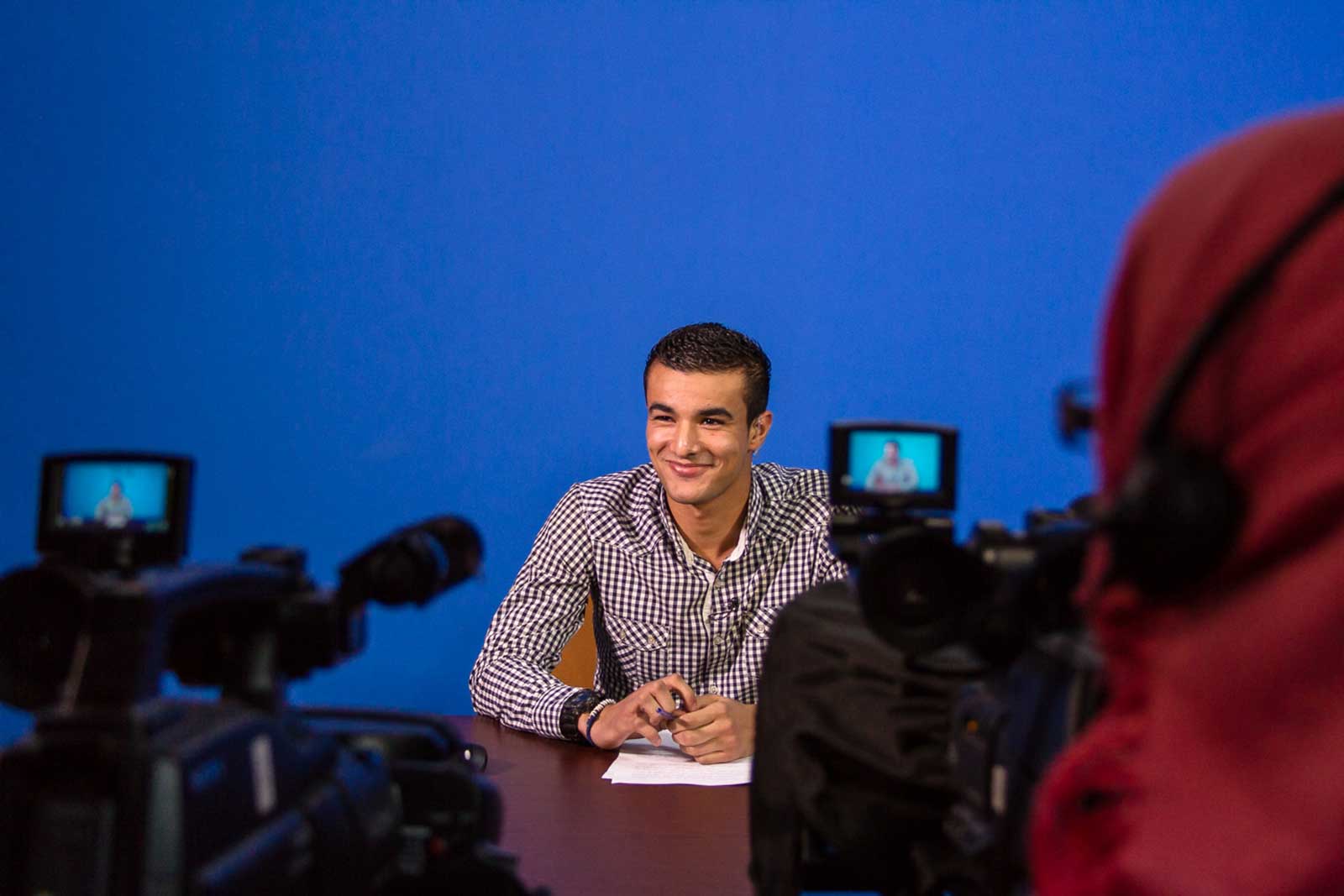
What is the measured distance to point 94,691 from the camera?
630 mm

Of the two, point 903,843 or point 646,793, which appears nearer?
point 903,843

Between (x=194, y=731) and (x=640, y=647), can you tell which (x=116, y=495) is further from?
(x=640, y=647)

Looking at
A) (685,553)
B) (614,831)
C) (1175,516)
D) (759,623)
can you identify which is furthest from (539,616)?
(1175,516)

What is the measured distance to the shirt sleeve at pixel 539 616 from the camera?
6.48ft

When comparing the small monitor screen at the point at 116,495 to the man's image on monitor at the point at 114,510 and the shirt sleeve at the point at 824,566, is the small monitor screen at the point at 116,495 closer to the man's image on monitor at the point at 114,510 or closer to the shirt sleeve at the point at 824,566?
the man's image on monitor at the point at 114,510

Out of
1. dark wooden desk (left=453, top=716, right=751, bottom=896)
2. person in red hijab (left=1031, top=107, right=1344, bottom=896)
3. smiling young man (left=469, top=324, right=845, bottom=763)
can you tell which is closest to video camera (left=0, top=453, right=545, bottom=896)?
dark wooden desk (left=453, top=716, right=751, bottom=896)

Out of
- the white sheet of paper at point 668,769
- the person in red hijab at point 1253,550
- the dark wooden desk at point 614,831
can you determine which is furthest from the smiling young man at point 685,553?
the person in red hijab at point 1253,550

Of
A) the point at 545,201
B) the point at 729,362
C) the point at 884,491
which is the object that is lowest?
the point at 884,491

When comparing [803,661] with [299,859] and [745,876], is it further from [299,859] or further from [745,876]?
[299,859]

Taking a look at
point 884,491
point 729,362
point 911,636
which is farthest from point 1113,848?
point 729,362

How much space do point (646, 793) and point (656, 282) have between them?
1.86 metres

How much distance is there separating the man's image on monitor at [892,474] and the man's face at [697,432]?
4.12 ft

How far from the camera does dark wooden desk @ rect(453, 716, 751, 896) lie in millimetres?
1077

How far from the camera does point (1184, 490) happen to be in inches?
16.0
